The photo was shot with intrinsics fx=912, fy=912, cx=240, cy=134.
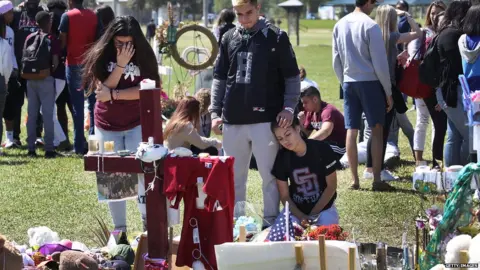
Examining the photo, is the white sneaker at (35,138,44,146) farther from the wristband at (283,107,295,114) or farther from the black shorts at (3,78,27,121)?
the wristband at (283,107,295,114)

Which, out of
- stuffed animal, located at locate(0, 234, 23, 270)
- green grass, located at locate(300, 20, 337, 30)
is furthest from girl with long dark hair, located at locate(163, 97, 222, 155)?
green grass, located at locate(300, 20, 337, 30)

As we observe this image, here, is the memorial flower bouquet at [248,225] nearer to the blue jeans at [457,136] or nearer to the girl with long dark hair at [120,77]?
the girl with long dark hair at [120,77]

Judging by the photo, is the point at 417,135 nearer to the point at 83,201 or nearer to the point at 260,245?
the point at 83,201

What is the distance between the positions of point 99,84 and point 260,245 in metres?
2.42

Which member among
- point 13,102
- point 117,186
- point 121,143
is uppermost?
point 121,143

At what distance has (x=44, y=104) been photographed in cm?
1066

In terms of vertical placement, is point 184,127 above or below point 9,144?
above

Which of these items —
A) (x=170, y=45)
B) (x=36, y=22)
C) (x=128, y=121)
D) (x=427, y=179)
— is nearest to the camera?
(x=427, y=179)

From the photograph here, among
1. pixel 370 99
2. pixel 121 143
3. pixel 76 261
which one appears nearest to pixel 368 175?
pixel 370 99

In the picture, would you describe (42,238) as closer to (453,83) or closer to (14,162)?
(453,83)

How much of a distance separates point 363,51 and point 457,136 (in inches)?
44.4

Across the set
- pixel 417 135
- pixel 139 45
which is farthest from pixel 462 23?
pixel 139 45

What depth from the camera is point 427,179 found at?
5.91 m

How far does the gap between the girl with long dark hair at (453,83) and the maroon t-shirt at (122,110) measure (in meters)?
2.88
